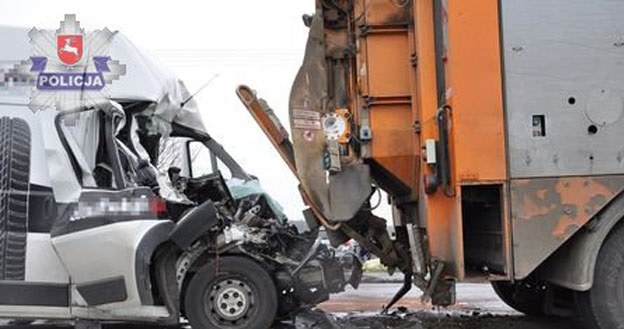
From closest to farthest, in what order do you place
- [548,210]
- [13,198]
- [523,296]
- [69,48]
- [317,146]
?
[548,210]
[13,198]
[317,146]
[69,48]
[523,296]

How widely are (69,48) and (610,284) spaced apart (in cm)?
477

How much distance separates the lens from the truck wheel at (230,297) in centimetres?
612

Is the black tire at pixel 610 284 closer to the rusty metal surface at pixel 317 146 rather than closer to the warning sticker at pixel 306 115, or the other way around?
the rusty metal surface at pixel 317 146

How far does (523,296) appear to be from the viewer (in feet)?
23.9

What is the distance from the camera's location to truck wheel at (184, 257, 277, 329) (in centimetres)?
612

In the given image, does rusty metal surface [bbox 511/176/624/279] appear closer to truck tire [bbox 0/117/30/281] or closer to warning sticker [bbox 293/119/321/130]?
warning sticker [bbox 293/119/321/130]

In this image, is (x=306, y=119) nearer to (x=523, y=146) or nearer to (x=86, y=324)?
(x=523, y=146)

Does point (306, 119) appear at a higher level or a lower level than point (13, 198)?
higher

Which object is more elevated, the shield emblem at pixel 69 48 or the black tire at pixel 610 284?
the shield emblem at pixel 69 48

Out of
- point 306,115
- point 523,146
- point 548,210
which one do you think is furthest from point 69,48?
point 548,210

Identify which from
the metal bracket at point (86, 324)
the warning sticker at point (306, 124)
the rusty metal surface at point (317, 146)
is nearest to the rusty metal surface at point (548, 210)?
the rusty metal surface at point (317, 146)

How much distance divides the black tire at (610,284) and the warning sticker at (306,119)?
2435mm

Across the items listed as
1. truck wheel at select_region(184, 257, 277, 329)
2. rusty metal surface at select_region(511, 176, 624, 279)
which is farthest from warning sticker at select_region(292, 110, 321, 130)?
rusty metal surface at select_region(511, 176, 624, 279)

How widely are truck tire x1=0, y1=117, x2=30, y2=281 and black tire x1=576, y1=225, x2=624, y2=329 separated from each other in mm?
4435
